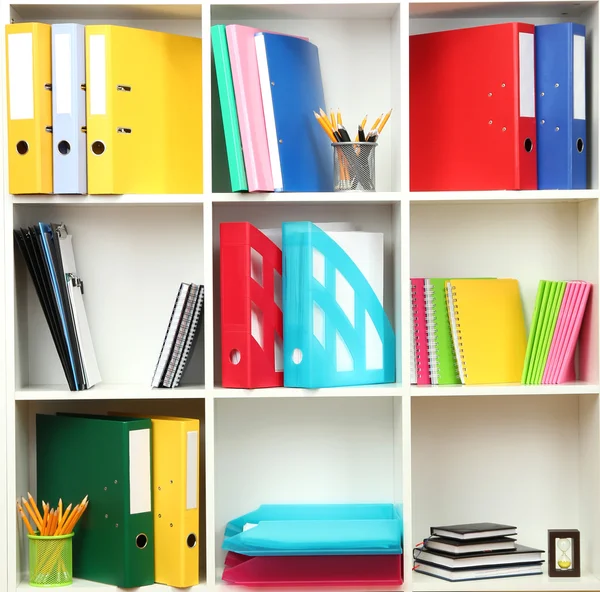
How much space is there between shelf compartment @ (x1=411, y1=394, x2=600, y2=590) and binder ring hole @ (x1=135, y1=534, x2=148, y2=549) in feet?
2.20

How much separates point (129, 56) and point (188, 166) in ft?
0.90

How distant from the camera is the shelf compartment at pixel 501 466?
209cm

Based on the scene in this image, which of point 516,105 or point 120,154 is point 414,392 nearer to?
point 516,105

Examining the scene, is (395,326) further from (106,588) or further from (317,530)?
(106,588)

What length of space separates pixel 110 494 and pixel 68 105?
0.85 meters

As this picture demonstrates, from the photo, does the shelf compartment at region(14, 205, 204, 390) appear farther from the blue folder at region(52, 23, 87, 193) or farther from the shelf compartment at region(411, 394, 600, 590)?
the shelf compartment at region(411, 394, 600, 590)

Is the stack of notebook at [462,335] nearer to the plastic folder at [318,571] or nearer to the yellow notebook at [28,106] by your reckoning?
the plastic folder at [318,571]

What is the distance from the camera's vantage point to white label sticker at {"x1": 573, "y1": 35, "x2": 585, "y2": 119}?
1.90m

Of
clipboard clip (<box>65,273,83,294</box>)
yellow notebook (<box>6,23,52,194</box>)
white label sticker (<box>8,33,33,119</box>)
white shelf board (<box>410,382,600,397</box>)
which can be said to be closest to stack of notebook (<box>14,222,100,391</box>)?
clipboard clip (<box>65,273,83,294</box>)

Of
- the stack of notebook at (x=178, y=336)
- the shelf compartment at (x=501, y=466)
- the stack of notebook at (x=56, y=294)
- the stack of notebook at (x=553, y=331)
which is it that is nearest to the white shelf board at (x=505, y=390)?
the stack of notebook at (x=553, y=331)

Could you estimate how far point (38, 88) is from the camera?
1.80 meters

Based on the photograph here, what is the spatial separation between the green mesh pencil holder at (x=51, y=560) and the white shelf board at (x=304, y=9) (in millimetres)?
1234

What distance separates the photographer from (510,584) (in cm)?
188

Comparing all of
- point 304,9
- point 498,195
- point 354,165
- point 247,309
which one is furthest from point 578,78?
point 247,309
